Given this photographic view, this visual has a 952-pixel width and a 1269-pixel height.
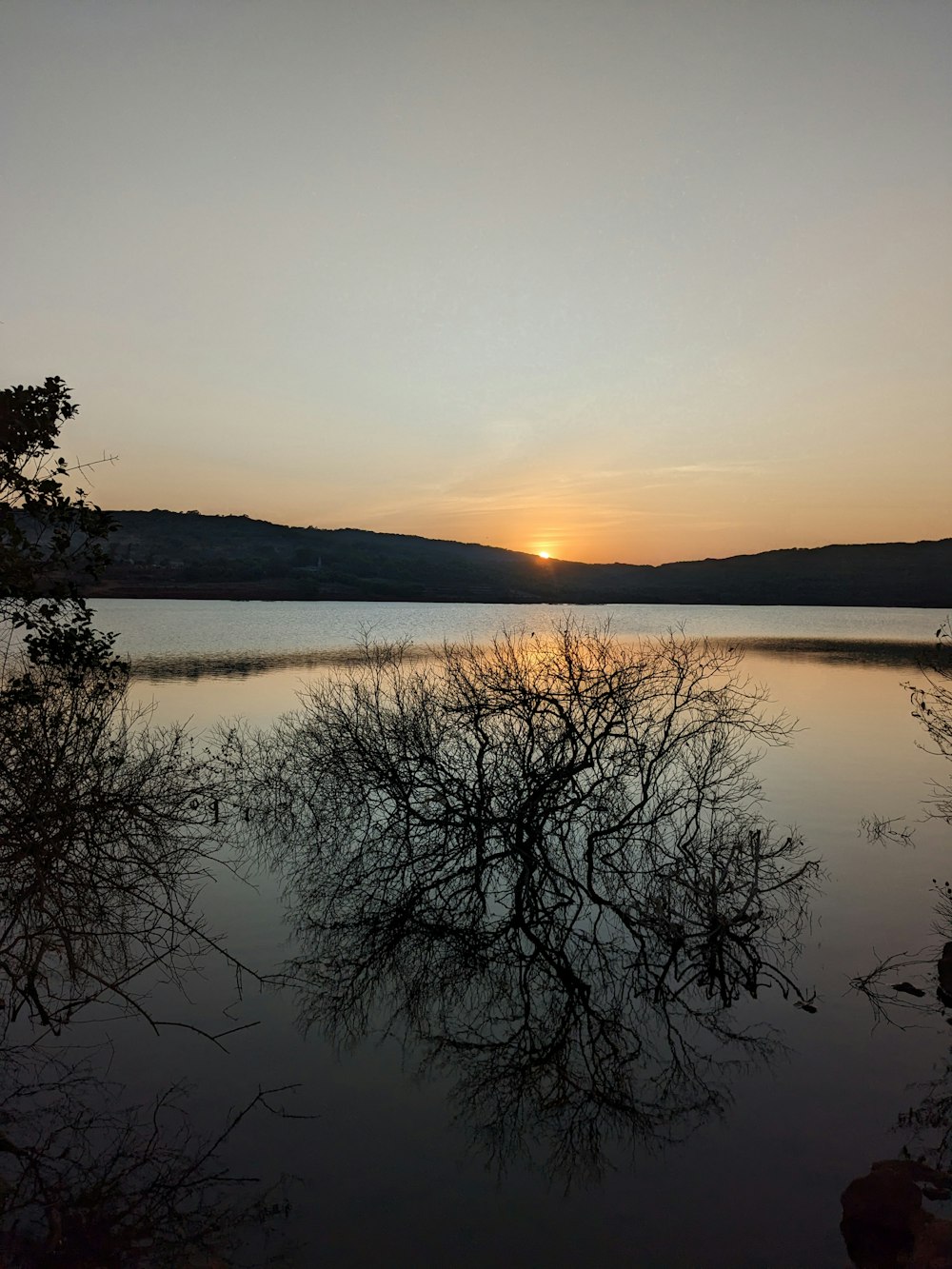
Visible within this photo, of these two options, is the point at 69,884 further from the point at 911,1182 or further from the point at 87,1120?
the point at 911,1182

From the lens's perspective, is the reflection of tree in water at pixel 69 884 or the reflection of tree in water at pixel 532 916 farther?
the reflection of tree in water at pixel 69 884

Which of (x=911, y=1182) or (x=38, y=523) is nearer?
(x=911, y=1182)

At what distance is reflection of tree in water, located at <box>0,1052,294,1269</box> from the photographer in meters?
8.66

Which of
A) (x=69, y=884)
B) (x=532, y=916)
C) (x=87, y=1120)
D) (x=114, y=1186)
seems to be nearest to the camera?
(x=114, y=1186)

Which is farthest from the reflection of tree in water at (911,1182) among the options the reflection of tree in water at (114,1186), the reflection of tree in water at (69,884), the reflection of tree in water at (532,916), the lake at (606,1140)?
the reflection of tree in water at (69,884)

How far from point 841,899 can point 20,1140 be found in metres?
18.6

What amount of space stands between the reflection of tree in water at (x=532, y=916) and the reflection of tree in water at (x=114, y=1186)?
338 cm

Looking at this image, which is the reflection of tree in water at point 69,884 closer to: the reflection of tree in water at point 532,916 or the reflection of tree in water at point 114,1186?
the reflection of tree in water at point 114,1186

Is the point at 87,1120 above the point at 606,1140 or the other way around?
above

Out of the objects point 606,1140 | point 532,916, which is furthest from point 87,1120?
point 532,916

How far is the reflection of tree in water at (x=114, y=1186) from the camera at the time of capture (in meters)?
8.66

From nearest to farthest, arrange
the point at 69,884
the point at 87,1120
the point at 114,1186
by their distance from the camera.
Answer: the point at 114,1186 → the point at 87,1120 → the point at 69,884

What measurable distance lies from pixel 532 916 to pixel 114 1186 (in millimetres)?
11874

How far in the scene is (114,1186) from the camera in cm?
970
